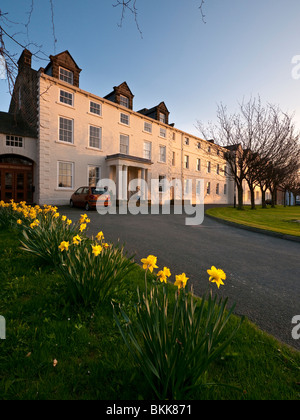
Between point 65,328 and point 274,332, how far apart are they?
221 centimetres

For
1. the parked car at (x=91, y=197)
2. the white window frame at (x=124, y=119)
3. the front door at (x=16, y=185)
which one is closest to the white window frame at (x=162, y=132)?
the white window frame at (x=124, y=119)

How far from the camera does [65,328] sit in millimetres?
2111

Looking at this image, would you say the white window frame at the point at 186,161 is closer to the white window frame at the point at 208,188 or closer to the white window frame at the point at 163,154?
the white window frame at the point at 163,154

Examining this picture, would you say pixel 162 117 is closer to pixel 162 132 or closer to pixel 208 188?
pixel 162 132

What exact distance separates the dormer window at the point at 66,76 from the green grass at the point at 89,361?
2042 centimetres

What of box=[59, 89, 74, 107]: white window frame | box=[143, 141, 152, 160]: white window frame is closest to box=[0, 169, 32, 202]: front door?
box=[59, 89, 74, 107]: white window frame

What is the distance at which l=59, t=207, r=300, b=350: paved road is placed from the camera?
2.70m

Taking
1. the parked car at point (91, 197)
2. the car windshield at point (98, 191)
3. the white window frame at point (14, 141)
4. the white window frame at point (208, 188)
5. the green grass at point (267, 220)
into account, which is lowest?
the green grass at point (267, 220)

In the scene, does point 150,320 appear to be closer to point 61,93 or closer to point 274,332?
point 274,332

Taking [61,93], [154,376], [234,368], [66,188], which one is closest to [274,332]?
[234,368]

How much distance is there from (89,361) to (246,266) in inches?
149

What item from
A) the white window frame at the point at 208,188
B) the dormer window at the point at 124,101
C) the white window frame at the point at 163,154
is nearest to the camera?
the dormer window at the point at 124,101

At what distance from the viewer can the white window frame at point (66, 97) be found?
17.4 meters

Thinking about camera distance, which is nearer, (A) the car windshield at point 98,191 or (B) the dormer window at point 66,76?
(A) the car windshield at point 98,191
